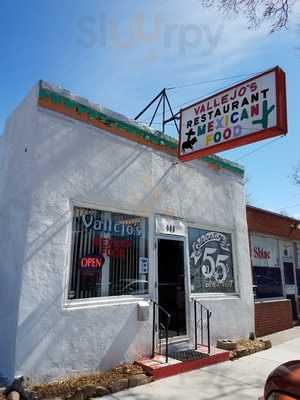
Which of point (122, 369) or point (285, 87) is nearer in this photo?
point (122, 369)

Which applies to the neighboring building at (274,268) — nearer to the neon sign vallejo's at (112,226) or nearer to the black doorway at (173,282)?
the black doorway at (173,282)

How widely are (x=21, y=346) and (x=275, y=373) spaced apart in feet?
12.6

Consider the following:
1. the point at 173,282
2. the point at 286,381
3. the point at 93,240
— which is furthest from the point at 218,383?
the point at 286,381

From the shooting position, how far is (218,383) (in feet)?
18.9

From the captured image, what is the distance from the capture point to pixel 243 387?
5.61 metres

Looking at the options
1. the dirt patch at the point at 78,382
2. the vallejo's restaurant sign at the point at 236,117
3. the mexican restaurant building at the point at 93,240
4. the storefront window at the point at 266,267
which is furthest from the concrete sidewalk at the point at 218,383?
the vallejo's restaurant sign at the point at 236,117

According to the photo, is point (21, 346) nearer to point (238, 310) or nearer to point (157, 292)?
point (157, 292)

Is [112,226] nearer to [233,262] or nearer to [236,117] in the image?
[236,117]

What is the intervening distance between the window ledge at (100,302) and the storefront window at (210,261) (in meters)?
1.76

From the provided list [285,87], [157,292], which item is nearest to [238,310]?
[157,292]

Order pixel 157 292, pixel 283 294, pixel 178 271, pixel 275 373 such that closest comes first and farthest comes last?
pixel 275 373 → pixel 157 292 → pixel 178 271 → pixel 283 294

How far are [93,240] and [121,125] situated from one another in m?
2.46

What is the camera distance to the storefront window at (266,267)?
10588 millimetres

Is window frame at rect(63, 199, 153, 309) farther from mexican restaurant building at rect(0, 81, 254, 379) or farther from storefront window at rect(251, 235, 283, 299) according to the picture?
storefront window at rect(251, 235, 283, 299)
